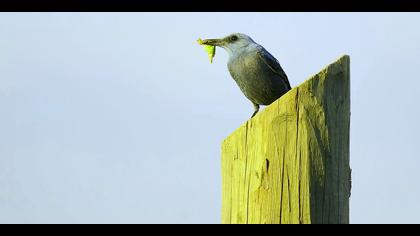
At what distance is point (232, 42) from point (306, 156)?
419 cm

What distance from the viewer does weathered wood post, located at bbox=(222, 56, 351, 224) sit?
3.35 meters

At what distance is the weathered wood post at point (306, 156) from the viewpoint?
3354 mm

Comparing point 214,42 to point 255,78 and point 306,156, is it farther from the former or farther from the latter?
point 306,156

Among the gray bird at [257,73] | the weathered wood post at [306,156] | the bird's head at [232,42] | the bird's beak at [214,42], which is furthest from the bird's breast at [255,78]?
the weathered wood post at [306,156]

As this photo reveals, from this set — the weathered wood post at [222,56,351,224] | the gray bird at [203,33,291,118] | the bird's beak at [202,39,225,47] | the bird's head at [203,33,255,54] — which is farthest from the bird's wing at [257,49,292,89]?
the weathered wood post at [222,56,351,224]

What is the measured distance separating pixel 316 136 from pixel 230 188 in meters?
0.63

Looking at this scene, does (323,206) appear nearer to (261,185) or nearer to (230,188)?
(261,185)

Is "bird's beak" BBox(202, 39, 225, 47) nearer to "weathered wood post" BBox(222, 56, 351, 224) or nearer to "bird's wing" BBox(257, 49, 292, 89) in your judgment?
"bird's wing" BBox(257, 49, 292, 89)

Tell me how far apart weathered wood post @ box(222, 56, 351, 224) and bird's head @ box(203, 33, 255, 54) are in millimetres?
3851

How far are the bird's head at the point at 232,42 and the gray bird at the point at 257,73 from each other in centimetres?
2

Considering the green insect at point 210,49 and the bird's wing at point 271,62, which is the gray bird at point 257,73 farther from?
the green insect at point 210,49
